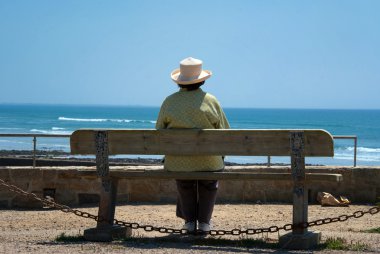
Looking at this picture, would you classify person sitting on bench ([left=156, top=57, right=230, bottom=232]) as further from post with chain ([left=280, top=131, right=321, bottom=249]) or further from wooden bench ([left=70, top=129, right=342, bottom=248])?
post with chain ([left=280, top=131, right=321, bottom=249])

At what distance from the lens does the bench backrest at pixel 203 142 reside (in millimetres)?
6688

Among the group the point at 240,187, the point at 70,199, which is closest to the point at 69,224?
the point at 70,199

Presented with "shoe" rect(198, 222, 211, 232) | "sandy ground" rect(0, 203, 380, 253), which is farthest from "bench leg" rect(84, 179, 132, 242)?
"shoe" rect(198, 222, 211, 232)

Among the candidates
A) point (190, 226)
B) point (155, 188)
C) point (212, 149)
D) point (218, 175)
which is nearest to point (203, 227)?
point (190, 226)

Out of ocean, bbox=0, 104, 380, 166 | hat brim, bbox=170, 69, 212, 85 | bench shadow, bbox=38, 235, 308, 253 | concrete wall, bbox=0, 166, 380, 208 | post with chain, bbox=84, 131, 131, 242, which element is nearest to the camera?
bench shadow, bbox=38, 235, 308, 253

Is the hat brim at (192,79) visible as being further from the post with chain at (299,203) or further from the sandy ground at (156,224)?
the sandy ground at (156,224)

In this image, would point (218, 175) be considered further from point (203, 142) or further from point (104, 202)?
point (104, 202)

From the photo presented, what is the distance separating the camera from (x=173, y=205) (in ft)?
35.2

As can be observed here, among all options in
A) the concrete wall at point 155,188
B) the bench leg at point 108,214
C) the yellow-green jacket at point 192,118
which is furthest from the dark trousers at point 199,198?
the concrete wall at point 155,188

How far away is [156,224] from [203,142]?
2.33 meters

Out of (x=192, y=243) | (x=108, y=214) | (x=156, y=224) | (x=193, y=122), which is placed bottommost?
(x=156, y=224)

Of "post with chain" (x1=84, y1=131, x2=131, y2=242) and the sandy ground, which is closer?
the sandy ground

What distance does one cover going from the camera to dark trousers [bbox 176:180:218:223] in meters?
7.28

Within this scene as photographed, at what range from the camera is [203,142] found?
6.86 meters
